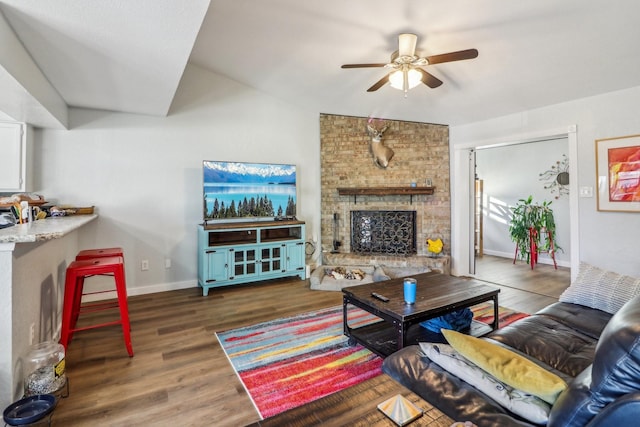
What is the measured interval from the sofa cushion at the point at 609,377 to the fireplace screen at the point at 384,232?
12.7ft

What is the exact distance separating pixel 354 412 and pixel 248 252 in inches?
125

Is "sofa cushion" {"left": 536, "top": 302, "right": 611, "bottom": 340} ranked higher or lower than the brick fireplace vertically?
lower

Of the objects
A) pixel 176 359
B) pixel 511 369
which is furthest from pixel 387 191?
pixel 511 369

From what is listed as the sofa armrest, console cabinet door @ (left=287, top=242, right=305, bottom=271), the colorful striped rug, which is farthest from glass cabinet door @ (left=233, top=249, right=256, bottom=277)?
the sofa armrest

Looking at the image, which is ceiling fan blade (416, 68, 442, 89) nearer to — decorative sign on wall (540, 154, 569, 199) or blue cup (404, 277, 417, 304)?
blue cup (404, 277, 417, 304)

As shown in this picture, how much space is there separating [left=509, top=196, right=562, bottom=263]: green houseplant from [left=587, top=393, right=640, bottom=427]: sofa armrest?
549 centimetres

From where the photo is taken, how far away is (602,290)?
2.21 metres

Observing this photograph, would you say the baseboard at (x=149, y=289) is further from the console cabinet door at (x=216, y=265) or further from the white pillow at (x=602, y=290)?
the white pillow at (x=602, y=290)

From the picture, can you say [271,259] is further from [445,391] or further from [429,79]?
A: [445,391]

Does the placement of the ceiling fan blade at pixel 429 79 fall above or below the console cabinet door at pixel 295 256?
above

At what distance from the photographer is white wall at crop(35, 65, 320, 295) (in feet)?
11.5

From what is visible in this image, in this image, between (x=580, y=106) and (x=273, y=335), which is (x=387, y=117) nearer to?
(x=580, y=106)

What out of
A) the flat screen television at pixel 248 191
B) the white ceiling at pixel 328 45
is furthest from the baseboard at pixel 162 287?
the white ceiling at pixel 328 45

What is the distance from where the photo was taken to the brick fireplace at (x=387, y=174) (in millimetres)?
4863
